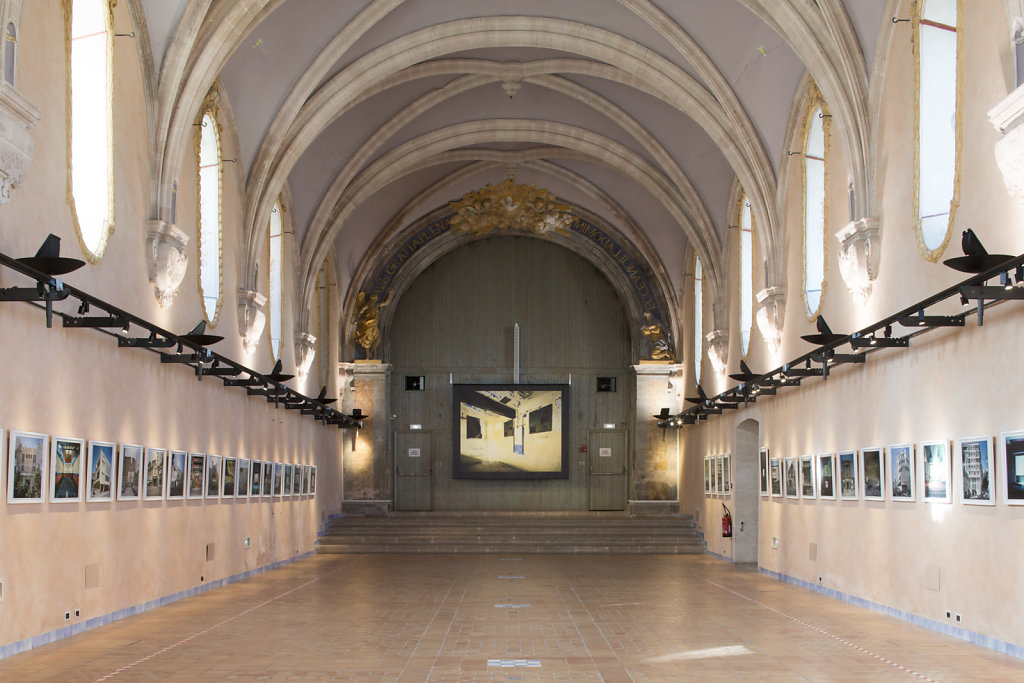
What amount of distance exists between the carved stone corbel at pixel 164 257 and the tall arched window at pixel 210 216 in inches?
99.0

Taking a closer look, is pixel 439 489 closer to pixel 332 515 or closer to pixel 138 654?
pixel 332 515

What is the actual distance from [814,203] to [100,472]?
39.1 ft

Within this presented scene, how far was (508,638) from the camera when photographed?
36.9 feet

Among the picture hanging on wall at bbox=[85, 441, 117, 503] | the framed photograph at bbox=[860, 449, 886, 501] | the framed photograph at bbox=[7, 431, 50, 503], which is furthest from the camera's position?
the framed photograph at bbox=[860, 449, 886, 501]

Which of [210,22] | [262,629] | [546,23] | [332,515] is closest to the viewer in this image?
[262,629]

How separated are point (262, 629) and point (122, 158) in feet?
20.2

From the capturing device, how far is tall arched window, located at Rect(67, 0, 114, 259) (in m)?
13.0

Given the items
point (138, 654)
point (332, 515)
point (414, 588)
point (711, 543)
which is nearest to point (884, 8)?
point (414, 588)

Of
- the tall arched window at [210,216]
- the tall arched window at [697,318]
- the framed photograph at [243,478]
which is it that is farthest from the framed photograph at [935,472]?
the tall arched window at [697,318]

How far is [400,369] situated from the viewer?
108 ft

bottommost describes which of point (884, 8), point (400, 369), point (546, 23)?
point (400, 369)

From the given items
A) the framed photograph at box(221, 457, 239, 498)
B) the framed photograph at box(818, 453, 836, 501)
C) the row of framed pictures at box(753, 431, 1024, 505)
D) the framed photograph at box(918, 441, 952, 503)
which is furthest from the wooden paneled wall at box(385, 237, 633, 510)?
the framed photograph at box(918, 441, 952, 503)

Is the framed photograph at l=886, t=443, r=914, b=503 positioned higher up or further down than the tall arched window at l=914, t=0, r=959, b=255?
further down

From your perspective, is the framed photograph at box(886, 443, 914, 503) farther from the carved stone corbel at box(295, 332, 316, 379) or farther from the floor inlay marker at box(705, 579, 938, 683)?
the carved stone corbel at box(295, 332, 316, 379)
